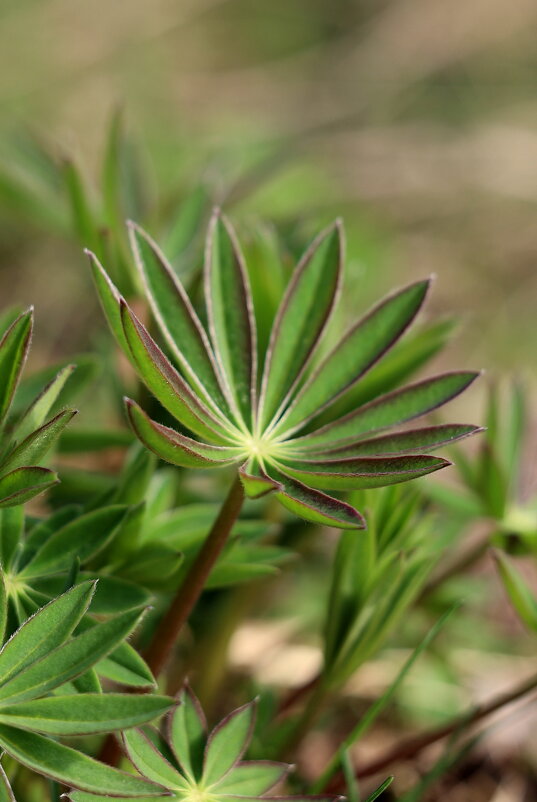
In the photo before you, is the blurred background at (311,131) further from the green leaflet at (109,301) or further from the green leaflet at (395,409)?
the green leaflet at (109,301)

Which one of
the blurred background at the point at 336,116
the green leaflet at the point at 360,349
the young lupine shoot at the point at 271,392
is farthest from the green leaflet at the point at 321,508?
the blurred background at the point at 336,116

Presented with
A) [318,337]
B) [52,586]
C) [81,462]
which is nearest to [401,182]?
[81,462]

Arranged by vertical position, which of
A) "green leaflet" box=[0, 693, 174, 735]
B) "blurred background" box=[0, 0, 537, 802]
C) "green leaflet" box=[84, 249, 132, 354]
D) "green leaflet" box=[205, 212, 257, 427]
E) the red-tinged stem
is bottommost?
"green leaflet" box=[0, 693, 174, 735]

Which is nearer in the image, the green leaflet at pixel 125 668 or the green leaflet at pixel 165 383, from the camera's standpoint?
the green leaflet at pixel 165 383

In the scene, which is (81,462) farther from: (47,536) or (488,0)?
(488,0)

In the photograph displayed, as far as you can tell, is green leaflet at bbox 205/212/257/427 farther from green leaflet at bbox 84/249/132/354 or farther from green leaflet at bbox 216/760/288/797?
green leaflet at bbox 216/760/288/797

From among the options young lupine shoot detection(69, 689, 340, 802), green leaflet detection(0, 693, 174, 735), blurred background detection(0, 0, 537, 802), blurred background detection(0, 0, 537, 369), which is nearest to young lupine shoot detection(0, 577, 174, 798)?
green leaflet detection(0, 693, 174, 735)
